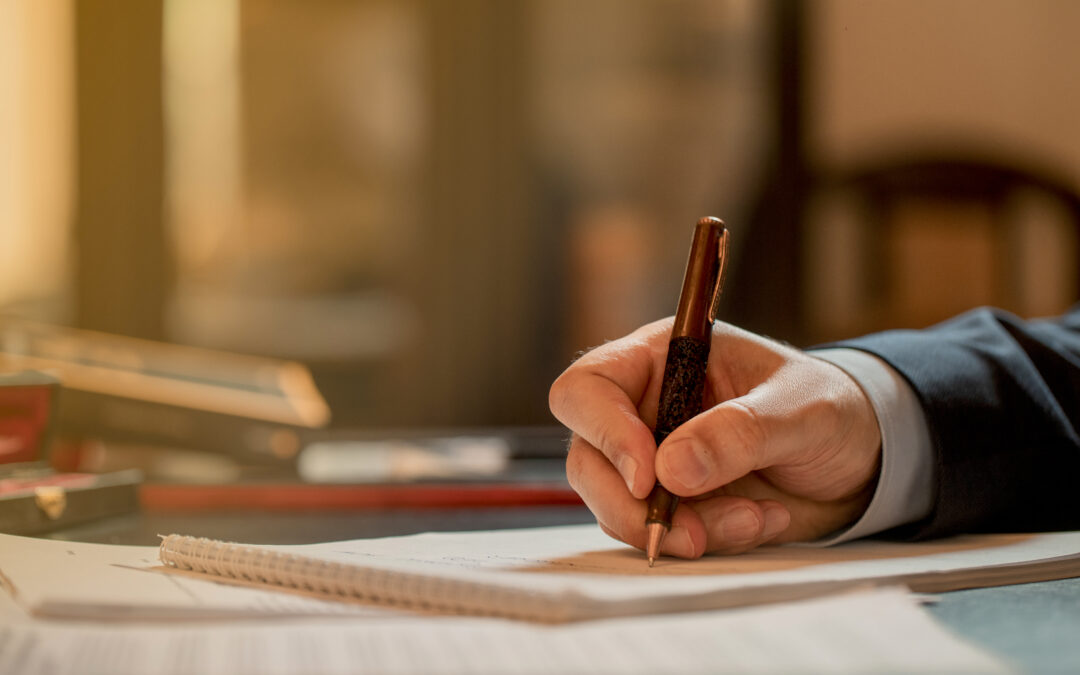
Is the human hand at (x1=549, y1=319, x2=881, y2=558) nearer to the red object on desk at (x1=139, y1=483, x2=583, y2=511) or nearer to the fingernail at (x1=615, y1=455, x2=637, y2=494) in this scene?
the fingernail at (x1=615, y1=455, x2=637, y2=494)

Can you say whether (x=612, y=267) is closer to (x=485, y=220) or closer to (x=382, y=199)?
(x=485, y=220)

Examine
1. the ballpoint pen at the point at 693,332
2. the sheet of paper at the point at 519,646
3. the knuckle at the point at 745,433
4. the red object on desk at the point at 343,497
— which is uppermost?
the ballpoint pen at the point at 693,332

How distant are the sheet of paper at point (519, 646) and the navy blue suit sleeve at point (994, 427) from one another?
7.7 inches

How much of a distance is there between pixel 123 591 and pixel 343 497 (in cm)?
29

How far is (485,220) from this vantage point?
1706mm

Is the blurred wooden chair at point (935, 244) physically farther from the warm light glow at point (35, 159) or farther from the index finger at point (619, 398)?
the warm light glow at point (35, 159)

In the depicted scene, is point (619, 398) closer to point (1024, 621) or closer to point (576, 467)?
point (576, 467)

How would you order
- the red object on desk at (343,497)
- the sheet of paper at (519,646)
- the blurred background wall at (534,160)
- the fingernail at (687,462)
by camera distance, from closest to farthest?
the sheet of paper at (519,646) → the fingernail at (687,462) → the red object on desk at (343,497) → the blurred background wall at (534,160)

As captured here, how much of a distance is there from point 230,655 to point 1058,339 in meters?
0.52

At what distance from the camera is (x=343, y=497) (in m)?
0.59

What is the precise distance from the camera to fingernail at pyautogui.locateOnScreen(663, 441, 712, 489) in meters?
0.36

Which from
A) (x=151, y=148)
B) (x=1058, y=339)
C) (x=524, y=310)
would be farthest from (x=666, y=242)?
(x=1058, y=339)

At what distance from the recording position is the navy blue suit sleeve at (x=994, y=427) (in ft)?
1.46

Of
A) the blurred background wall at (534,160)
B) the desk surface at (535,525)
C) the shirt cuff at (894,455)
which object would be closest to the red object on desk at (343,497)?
the desk surface at (535,525)
